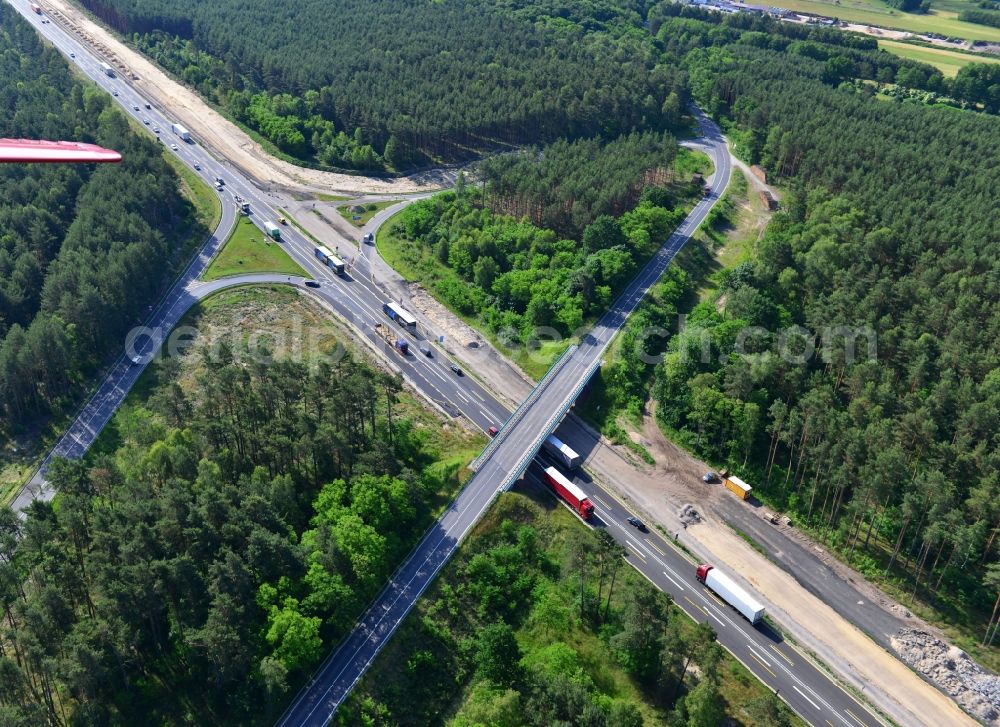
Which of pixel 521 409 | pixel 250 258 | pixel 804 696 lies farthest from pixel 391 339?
pixel 804 696

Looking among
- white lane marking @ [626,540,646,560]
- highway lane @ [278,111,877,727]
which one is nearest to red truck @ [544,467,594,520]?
highway lane @ [278,111,877,727]

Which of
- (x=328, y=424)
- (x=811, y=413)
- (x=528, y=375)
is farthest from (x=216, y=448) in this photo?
(x=811, y=413)

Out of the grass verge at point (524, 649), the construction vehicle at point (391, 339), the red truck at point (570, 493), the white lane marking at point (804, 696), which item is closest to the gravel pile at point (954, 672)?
the white lane marking at point (804, 696)

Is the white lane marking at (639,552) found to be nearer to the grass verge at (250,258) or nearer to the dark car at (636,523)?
the dark car at (636,523)

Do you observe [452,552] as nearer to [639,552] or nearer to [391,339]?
[639,552]

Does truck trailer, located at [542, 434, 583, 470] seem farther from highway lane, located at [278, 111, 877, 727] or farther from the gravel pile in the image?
the gravel pile

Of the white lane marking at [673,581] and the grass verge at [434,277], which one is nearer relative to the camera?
the white lane marking at [673,581]

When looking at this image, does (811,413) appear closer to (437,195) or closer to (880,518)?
(880,518)
